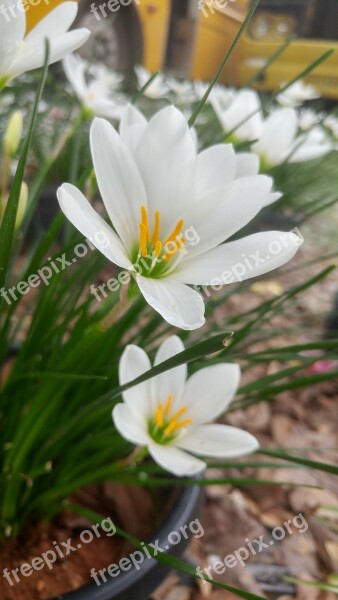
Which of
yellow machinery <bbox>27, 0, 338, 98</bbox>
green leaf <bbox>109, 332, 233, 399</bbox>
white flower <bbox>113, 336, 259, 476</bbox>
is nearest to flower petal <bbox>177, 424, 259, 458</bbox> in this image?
white flower <bbox>113, 336, 259, 476</bbox>

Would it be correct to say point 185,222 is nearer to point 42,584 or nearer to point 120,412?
point 120,412

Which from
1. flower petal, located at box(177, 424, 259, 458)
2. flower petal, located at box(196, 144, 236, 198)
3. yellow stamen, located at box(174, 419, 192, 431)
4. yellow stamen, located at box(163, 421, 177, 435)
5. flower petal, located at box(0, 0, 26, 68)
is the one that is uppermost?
flower petal, located at box(0, 0, 26, 68)

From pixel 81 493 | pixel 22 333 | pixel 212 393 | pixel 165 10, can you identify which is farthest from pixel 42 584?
pixel 165 10

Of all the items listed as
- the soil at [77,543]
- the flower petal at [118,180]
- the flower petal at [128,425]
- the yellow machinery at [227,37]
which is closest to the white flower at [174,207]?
the flower petal at [118,180]

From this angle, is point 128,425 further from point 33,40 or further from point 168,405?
point 33,40

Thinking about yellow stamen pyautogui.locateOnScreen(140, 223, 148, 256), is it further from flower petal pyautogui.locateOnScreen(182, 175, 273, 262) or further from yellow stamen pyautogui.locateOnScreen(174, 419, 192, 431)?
yellow stamen pyautogui.locateOnScreen(174, 419, 192, 431)

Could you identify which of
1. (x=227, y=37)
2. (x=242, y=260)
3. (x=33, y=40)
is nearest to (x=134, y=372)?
(x=242, y=260)
